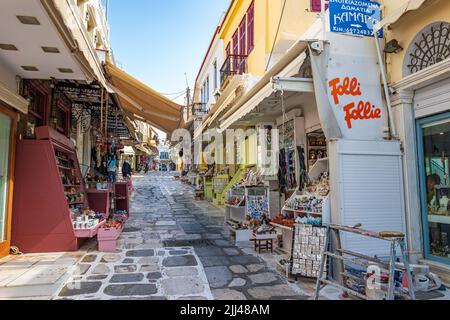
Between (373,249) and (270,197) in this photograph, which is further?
(270,197)

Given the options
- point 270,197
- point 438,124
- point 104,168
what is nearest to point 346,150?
point 438,124

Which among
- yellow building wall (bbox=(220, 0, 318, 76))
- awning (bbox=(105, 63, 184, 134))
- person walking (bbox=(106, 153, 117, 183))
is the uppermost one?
yellow building wall (bbox=(220, 0, 318, 76))

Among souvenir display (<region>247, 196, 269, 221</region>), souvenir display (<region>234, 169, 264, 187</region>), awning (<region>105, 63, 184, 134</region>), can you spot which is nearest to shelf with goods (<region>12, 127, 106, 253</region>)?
awning (<region>105, 63, 184, 134</region>)

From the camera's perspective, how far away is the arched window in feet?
15.1

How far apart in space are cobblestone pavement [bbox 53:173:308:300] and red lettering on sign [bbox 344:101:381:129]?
286 centimetres

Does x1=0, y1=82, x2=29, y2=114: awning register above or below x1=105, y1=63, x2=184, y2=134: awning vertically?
below

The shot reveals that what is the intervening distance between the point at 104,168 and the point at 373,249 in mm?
8850

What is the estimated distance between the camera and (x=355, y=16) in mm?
5324

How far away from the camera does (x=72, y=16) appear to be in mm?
4477

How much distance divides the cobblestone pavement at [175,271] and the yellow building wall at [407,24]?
3977 millimetres

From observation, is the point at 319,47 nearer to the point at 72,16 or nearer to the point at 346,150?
the point at 346,150

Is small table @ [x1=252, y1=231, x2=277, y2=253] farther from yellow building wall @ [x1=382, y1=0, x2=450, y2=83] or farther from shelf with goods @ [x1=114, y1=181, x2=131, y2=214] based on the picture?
shelf with goods @ [x1=114, y1=181, x2=131, y2=214]

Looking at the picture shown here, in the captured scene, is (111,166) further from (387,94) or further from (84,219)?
(387,94)

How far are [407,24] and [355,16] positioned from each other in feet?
2.70
